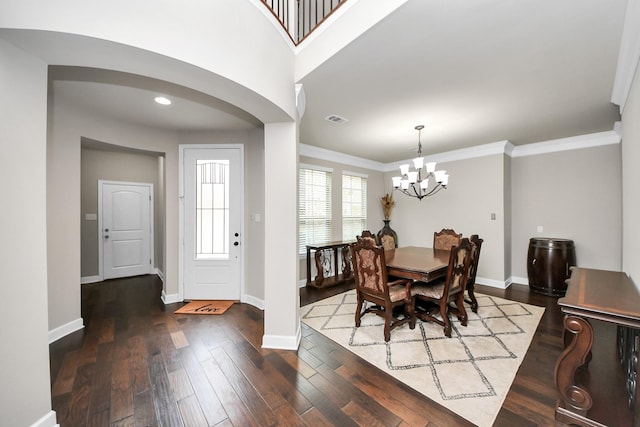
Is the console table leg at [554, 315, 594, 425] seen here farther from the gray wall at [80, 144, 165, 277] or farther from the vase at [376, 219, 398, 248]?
the gray wall at [80, 144, 165, 277]

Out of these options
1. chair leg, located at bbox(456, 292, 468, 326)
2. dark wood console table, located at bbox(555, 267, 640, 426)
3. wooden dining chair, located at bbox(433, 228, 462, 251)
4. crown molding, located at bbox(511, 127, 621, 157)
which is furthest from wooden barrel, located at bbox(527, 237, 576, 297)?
dark wood console table, located at bbox(555, 267, 640, 426)

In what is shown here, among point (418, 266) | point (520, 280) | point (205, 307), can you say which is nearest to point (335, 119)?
point (418, 266)

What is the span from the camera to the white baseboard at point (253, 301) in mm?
3348

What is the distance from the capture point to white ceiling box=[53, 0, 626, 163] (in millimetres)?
1602

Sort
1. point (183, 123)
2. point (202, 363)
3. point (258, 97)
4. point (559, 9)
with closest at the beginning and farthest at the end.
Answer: point (559, 9) → point (258, 97) → point (202, 363) → point (183, 123)

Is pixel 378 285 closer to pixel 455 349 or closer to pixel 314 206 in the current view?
pixel 455 349

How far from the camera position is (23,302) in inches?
52.9

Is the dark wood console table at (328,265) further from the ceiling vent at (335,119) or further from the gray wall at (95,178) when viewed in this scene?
the gray wall at (95,178)

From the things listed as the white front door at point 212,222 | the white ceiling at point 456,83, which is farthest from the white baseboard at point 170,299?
the white ceiling at point 456,83

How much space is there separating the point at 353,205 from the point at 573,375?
4.25 m

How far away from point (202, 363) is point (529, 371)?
2.81 metres

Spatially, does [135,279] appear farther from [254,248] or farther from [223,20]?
[223,20]

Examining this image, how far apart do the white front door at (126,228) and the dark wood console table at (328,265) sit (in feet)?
12.1

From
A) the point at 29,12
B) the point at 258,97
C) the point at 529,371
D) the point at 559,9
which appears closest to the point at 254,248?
the point at 258,97
